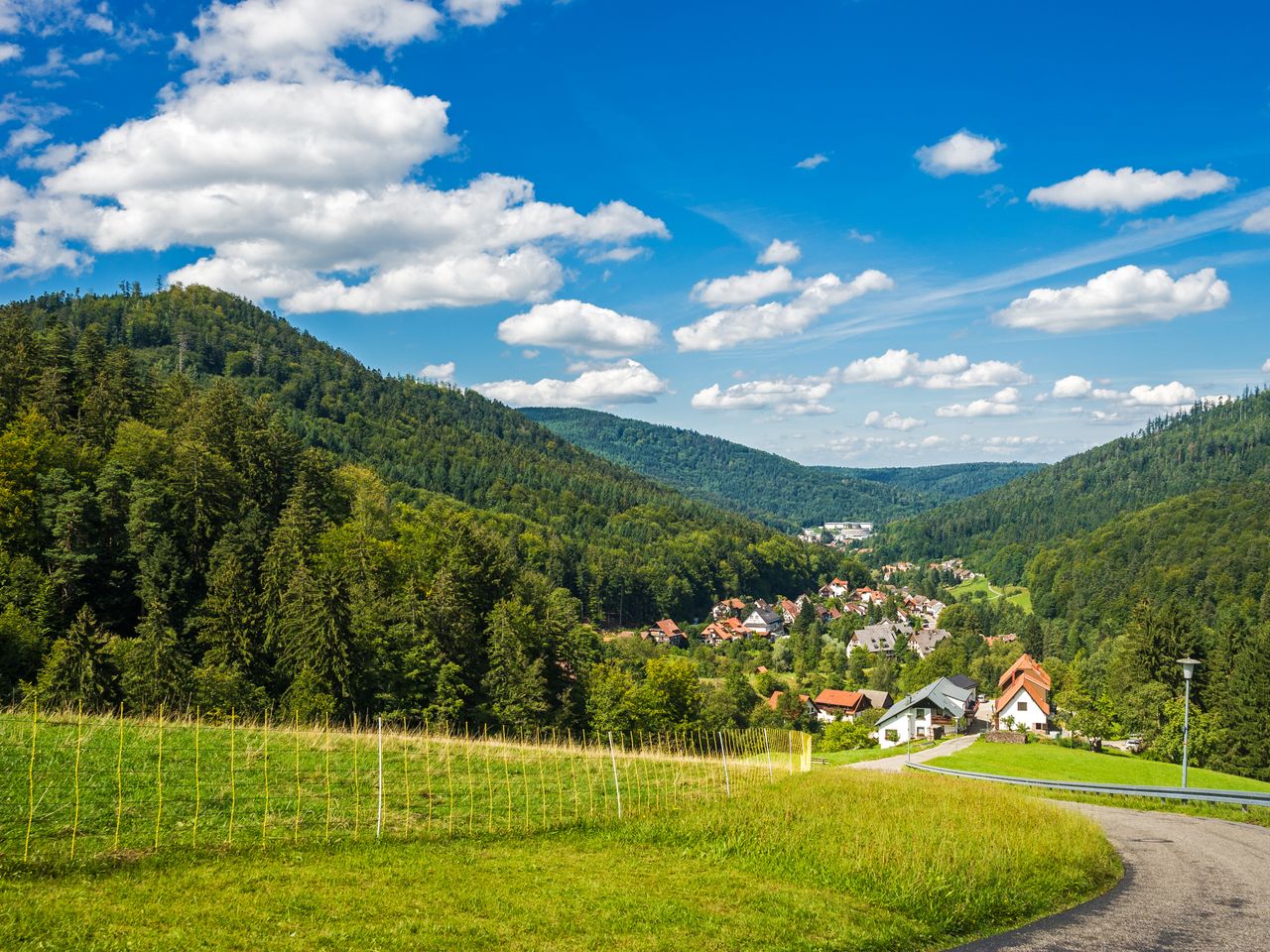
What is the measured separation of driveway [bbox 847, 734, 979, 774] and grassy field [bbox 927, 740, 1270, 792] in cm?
151

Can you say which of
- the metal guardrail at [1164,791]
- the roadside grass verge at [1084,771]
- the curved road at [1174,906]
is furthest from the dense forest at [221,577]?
the curved road at [1174,906]

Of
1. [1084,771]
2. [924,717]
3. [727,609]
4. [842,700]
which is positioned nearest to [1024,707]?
[924,717]

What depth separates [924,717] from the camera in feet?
222

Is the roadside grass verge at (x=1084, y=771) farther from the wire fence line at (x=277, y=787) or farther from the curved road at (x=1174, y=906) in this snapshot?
the wire fence line at (x=277, y=787)

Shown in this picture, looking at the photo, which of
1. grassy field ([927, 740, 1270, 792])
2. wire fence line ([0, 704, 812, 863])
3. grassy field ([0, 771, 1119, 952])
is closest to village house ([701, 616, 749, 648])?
grassy field ([927, 740, 1270, 792])

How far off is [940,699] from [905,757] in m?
34.0

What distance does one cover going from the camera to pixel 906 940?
31.8 ft

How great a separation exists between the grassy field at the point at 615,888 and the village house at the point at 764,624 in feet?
451

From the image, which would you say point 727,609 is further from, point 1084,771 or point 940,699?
point 1084,771

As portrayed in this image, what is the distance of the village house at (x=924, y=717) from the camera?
65.4 m

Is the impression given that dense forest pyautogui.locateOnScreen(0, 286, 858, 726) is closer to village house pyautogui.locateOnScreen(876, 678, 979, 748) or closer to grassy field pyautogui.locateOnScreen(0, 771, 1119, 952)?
grassy field pyautogui.locateOnScreen(0, 771, 1119, 952)

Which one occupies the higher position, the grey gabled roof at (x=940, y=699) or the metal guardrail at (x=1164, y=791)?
the metal guardrail at (x=1164, y=791)

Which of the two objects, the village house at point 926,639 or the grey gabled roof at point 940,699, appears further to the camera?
the village house at point 926,639

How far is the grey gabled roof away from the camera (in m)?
65.9
